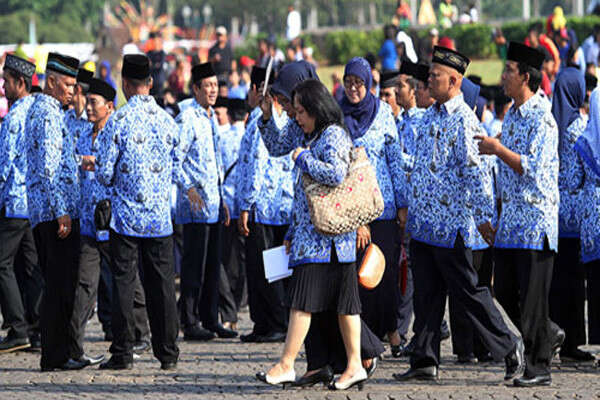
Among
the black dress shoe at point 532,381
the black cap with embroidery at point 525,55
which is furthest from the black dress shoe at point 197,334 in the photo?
the black cap with embroidery at point 525,55

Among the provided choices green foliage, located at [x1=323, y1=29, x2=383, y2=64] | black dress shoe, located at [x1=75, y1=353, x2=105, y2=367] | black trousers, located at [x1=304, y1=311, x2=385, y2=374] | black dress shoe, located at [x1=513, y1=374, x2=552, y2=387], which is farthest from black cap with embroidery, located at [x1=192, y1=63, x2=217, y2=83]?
green foliage, located at [x1=323, y1=29, x2=383, y2=64]

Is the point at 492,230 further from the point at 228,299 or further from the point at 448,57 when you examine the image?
the point at 228,299

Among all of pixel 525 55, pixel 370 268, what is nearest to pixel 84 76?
pixel 370 268

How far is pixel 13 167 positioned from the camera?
9.90 meters

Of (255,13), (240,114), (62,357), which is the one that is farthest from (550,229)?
(255,13)

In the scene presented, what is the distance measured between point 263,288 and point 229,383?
2498 mm

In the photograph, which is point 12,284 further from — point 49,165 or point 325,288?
point 325,288

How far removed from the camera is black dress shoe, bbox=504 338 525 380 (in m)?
7.94

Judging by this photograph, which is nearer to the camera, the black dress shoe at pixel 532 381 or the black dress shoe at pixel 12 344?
the black dress shoe at pixel 532 381

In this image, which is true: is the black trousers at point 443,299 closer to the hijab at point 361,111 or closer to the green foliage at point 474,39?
the hijab at point 361,111

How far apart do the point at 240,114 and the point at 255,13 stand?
8625 cm

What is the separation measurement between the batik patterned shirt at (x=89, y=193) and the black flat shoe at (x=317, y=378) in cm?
239

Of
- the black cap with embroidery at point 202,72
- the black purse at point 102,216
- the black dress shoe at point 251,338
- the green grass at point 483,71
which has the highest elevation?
the green grass at point 483,71

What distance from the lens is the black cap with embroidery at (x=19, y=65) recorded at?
9.75 m
